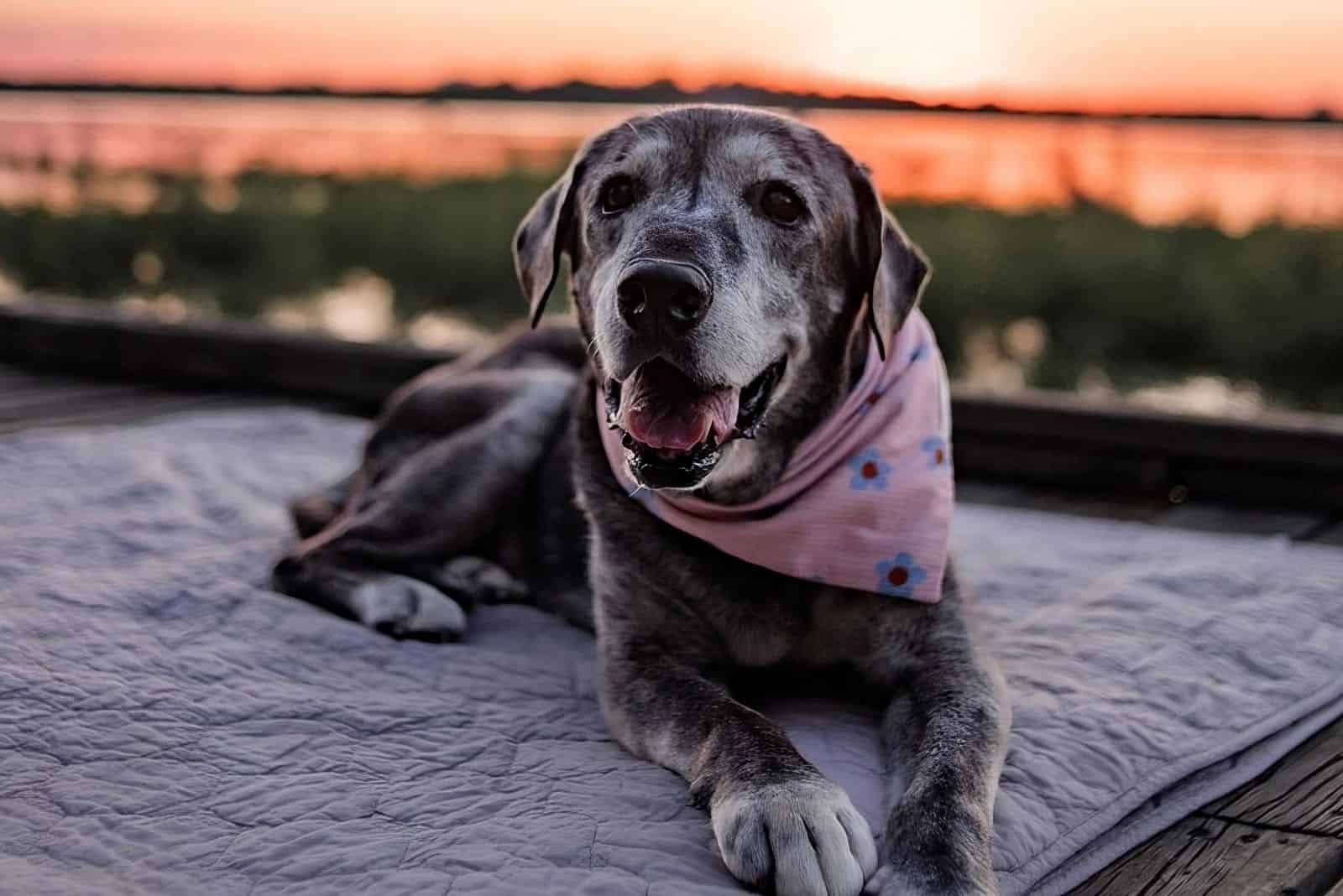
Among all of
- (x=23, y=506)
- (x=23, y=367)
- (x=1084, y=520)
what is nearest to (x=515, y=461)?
(x=23, y=506)

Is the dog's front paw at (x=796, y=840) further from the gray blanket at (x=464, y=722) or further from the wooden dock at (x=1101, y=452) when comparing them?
the wooden dock at (x=1101, y=452)

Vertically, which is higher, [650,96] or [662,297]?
[662,297]

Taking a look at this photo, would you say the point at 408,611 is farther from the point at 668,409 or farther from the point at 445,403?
the point at 668,409

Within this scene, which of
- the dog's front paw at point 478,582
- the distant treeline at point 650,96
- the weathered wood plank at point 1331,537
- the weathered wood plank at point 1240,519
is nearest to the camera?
the dog's front paw at point 478,582

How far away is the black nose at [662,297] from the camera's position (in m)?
2.39

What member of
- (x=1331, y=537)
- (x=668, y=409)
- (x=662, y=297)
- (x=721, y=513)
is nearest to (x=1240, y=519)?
(x=1331, y=537)

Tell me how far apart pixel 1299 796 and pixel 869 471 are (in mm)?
967

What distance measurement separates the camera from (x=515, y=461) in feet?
11.9

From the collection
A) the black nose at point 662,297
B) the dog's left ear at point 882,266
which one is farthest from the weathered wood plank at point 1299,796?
the black nose at point 662,297

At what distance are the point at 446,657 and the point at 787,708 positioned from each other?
30.1 inches

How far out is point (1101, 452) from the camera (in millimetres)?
4766

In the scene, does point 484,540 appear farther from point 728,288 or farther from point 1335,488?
point 1335,488

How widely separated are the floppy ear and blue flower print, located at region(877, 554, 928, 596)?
0.94 metres

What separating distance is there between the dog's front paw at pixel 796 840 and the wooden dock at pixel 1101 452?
1.29 ft
